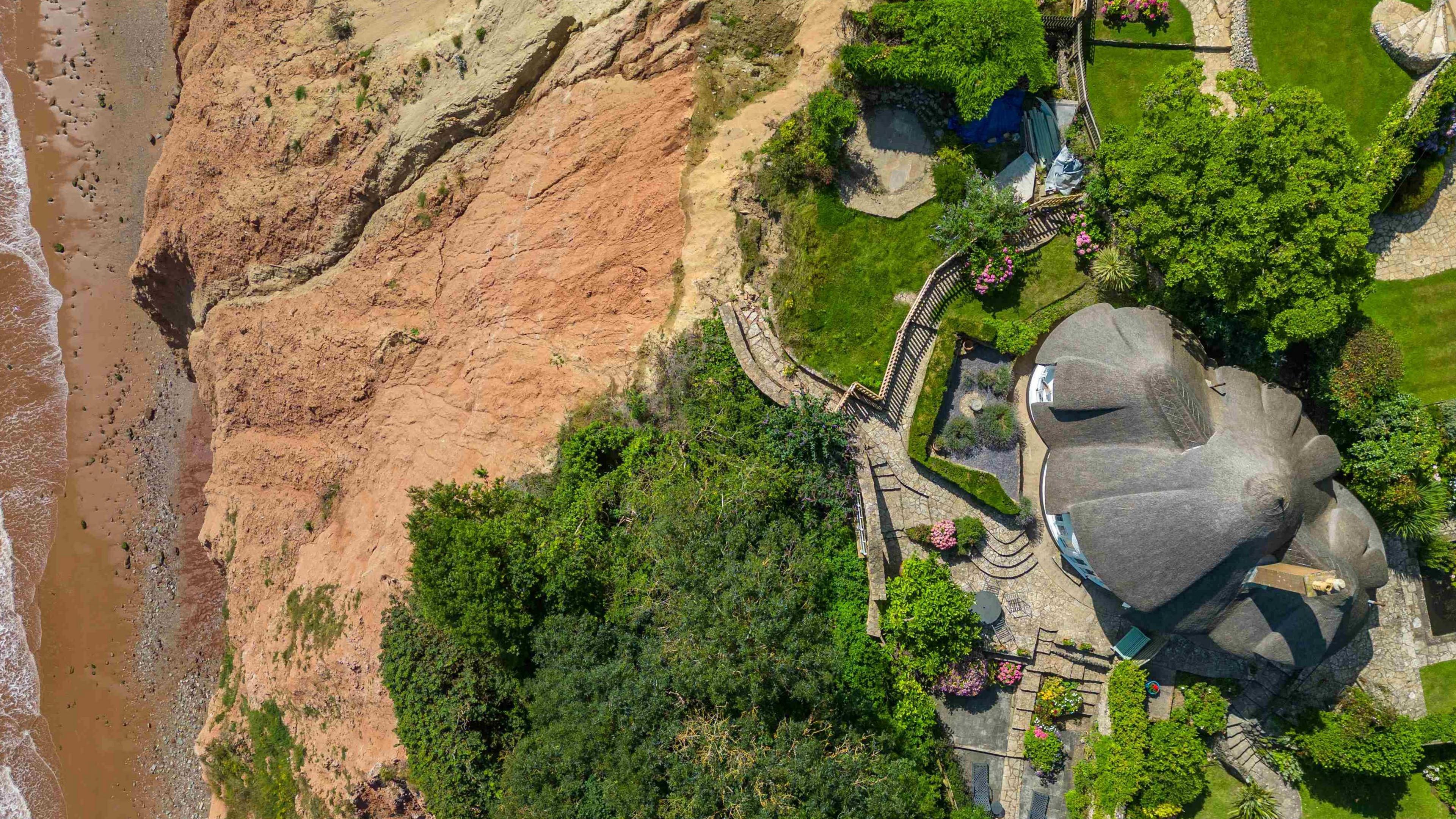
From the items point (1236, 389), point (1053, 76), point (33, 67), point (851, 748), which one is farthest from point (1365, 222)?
point (33, 67)

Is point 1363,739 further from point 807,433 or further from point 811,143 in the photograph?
point 811,143

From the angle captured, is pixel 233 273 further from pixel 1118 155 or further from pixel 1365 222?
pixel 1365 222

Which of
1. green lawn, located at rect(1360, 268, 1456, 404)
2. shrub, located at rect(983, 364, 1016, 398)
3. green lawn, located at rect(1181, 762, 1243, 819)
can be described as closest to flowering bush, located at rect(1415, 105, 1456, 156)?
green lawn, located at rect(1360, 268, 1456, 404)

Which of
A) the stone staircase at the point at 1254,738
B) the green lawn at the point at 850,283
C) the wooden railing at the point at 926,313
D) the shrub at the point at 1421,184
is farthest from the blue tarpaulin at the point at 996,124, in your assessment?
the stone staircase at the point at 1254,738

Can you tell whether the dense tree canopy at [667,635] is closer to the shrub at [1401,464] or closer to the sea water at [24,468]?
the shrub at [1401,464]

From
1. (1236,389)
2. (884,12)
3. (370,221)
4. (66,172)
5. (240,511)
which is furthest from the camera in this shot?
(66,172)

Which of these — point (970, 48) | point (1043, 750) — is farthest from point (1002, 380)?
point (1043, 750)
